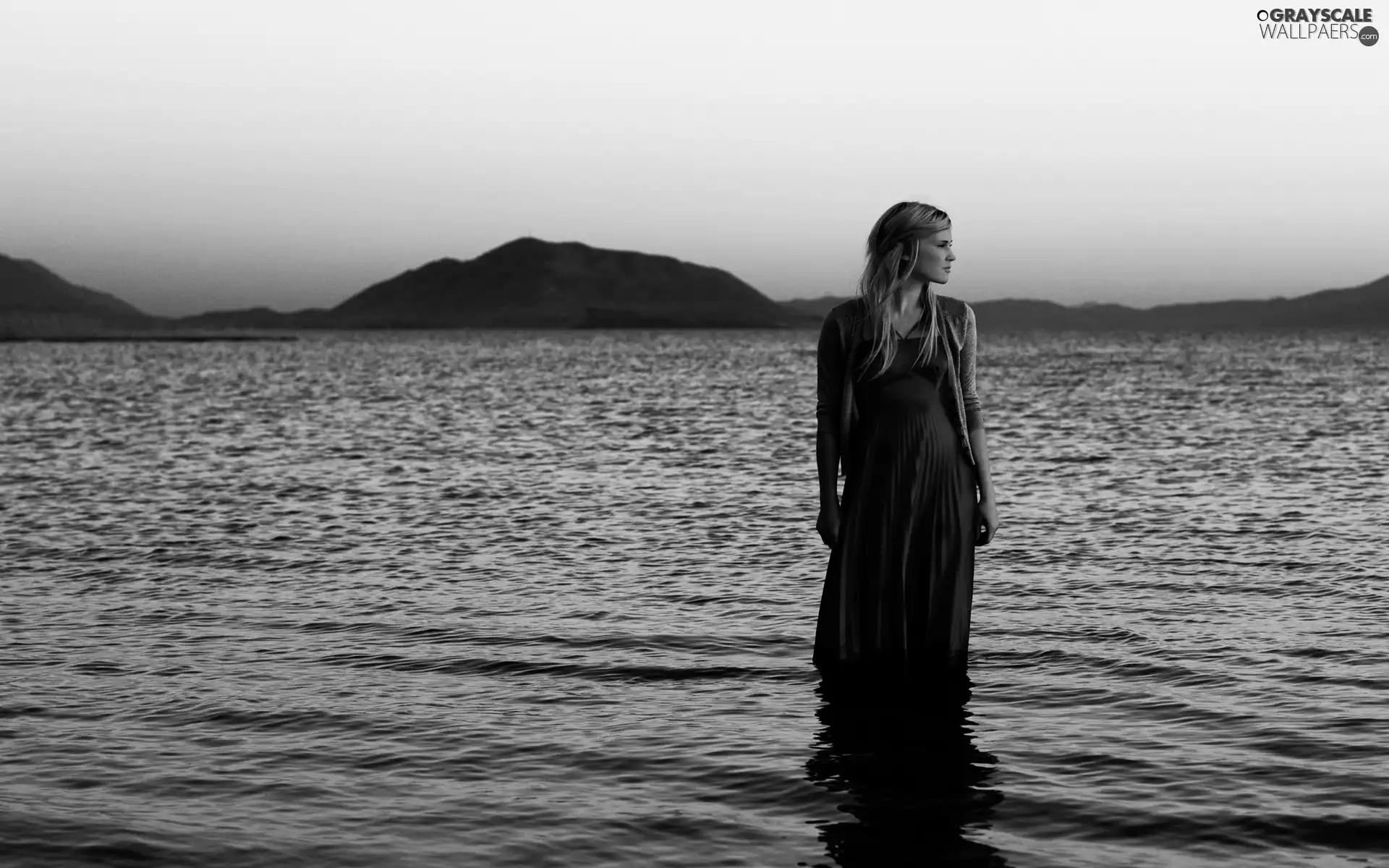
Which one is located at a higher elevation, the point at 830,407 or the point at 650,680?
the point at 830,407

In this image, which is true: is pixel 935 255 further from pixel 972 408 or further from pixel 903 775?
pixel 903 775

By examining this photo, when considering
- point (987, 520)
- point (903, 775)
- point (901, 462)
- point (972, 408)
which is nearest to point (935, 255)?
point (972, 408)

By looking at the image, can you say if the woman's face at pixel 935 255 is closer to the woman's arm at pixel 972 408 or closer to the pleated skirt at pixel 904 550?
the woman's arm at pixel 972 408

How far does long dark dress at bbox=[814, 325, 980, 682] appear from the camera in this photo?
25.9ft

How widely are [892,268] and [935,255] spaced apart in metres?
0.22

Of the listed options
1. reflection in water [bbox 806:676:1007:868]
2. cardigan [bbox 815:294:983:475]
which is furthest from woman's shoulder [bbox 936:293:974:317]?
reflection in water [bbox 806:676:1007:868]

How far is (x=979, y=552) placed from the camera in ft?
51.4

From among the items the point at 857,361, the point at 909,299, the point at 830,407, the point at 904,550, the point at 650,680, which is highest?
the point at 909,299

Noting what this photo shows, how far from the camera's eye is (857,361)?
786 cm

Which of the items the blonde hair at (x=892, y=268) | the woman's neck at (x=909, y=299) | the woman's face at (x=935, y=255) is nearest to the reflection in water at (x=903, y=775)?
the blonde hair at (x=892, y=268)

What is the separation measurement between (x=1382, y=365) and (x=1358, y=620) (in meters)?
96.1

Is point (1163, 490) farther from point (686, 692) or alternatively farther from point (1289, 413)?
point (1289, 413)

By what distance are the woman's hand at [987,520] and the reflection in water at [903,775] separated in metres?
0.91

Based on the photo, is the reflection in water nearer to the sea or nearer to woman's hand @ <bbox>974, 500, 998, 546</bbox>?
the sea
